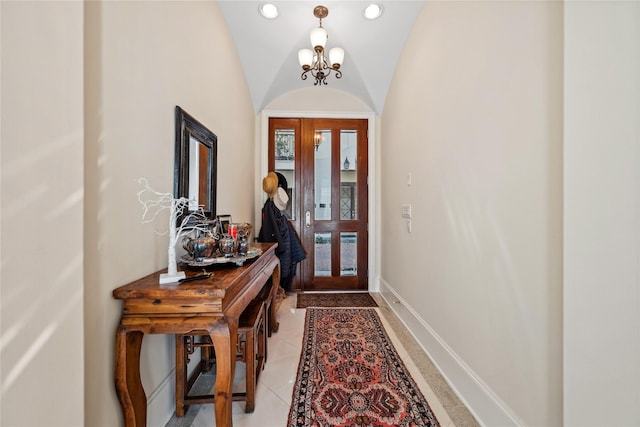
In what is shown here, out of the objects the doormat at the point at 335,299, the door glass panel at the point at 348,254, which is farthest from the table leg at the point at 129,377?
the door glass panel at the point at 348,254

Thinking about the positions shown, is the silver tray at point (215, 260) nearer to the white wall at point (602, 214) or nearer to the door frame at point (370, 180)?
the white wall at point (602, 214)

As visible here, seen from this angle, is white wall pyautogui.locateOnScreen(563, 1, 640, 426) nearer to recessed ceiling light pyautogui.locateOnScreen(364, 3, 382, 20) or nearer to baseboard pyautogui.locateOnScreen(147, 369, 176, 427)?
baseboard pyautogui.locateOnScreen(147, 369, 176, 427)

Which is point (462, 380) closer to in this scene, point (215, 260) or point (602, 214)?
point (602, 214)

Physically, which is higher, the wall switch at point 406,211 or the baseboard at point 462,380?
the wall switch at point 406,211

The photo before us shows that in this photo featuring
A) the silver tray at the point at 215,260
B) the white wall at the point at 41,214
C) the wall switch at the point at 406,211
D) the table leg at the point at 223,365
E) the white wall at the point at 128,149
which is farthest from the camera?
the wall switch at the point at 406,211

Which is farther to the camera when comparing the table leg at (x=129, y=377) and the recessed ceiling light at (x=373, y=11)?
the recessed ceiling light at (x=373, y=11)

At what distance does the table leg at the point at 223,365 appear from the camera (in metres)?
1.02

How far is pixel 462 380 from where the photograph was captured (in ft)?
4.88

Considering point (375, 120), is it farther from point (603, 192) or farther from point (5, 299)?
point (5, 299)

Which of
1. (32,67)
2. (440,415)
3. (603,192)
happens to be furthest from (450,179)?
(32,67)

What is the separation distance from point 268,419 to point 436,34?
2802 mm

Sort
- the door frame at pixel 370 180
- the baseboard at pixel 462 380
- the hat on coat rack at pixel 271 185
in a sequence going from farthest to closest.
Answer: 1. the door frame at pixel 370 180
2. the hat on coat rack at pixel 271 185
3. the baseboard at pixel 462 380

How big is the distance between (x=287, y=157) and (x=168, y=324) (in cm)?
289

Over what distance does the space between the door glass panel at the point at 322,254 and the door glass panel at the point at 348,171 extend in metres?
0.39
